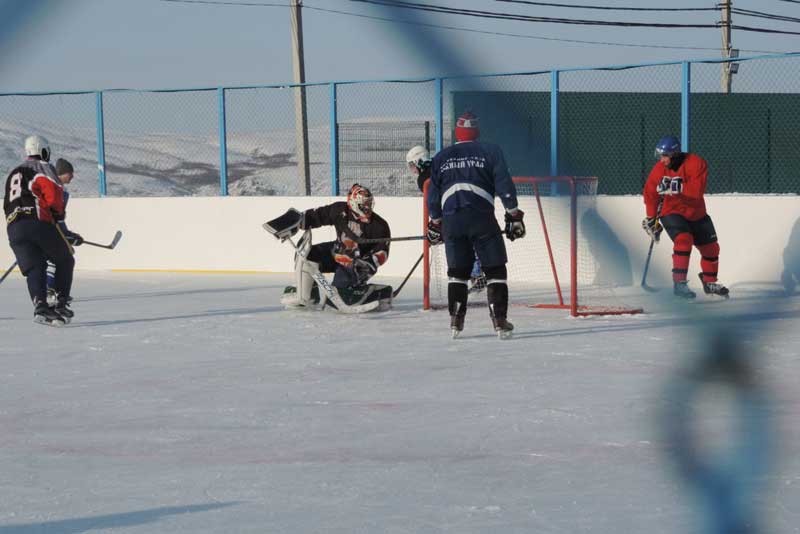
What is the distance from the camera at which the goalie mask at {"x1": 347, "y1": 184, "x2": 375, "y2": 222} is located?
943 cm

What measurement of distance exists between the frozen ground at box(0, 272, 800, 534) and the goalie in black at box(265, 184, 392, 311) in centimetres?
54

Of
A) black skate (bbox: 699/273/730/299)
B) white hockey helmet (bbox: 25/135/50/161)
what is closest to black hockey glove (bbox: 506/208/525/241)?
white hockey helmet (bbox: 25/135/50/161)

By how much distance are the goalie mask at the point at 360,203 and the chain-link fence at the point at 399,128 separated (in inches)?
25.6

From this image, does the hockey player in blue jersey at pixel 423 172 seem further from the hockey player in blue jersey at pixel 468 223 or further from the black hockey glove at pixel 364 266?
the hockey player in blue jersey at pixel 468 223

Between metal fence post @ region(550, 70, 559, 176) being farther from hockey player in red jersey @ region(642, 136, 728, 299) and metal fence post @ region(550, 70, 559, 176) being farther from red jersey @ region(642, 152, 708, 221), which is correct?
red jersey @ region(642, 152, 708, 221)

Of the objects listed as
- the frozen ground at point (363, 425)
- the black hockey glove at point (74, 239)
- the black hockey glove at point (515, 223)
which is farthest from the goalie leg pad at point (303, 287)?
the black hockey glove at point (515, 223)

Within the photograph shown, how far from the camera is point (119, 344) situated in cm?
805

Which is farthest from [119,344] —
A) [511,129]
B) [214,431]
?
[511,129]

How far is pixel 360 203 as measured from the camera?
943 cm

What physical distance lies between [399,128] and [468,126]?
2.40 feet

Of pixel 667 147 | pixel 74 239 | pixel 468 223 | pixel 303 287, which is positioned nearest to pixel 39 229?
pixel 74 239

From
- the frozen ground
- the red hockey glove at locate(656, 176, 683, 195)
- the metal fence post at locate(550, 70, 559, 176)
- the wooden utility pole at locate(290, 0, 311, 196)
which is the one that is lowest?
the frozen ground

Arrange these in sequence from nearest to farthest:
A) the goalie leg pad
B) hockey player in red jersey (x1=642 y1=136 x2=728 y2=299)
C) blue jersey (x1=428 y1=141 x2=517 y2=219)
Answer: blue jersey (x1=428 y1=141 x2=517 y2=219) → the goalie leg pad → hockey player in red jersey (x1=642 y1=136 x2=728 y2=299)

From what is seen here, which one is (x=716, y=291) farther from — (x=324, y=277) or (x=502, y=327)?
(x=324, y=277)
